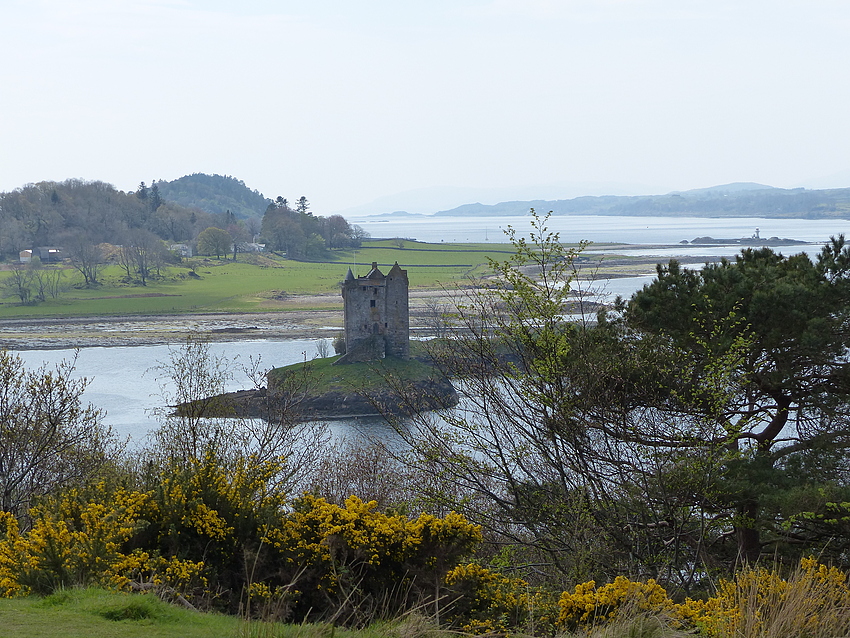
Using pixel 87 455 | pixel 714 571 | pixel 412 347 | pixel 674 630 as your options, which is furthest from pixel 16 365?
pixel 412 347

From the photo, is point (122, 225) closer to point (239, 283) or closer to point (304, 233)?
point (304, 233)

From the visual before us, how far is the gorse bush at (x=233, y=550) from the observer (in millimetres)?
7180

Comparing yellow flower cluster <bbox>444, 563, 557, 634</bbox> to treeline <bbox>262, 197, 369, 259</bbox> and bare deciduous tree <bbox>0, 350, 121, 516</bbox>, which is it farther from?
treeline <bbox>262, 197, 369, 259</bbox>

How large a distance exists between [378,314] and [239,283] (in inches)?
2015

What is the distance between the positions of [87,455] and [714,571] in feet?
35.6

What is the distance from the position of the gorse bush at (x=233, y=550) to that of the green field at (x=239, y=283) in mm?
66072

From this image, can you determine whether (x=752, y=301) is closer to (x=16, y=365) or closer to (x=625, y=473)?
(x=625, y=473)

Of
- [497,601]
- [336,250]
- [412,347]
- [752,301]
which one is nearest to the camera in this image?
[497,601]

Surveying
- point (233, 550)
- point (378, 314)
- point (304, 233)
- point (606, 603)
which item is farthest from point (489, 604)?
point (304, 233)

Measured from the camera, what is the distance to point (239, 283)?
4040 inches

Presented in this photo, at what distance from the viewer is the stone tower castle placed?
180ft

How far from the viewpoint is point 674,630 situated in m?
6.10

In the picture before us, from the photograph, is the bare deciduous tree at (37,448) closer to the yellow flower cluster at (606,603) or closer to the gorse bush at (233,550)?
the gorse bush at (233,550)

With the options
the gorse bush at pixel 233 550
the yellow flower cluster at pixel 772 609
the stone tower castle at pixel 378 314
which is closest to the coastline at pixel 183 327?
the stone tower castle at pixel 378 314
